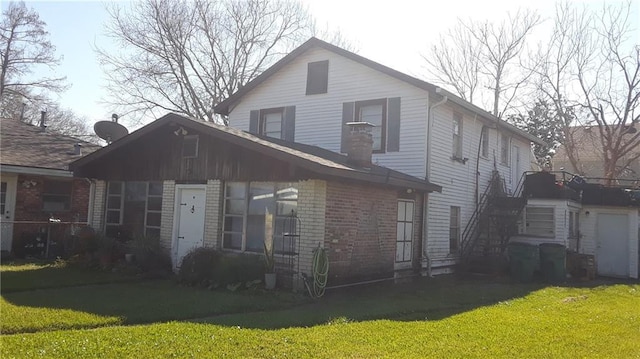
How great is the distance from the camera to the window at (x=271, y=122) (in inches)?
A: 693

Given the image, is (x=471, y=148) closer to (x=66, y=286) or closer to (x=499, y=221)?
(x=499, y=221)

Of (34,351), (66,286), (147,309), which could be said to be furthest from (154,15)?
(34,351)

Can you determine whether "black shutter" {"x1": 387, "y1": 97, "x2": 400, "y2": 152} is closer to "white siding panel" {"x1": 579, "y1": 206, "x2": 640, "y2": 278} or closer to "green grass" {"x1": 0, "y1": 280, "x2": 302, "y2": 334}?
"green grass" {"x1": 0, "y1": 280, "x2": 302, "y2": 334}

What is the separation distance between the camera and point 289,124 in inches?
676

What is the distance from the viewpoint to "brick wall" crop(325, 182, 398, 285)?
434 inches

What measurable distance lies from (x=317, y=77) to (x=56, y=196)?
9.20 metres

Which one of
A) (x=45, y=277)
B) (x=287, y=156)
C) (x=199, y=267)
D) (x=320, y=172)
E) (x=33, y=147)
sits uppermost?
(x=33, y=147)

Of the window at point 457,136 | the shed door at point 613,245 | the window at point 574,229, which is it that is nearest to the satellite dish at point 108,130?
the window at point 457,136

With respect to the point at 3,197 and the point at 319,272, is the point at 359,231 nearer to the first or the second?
the point at 319,272

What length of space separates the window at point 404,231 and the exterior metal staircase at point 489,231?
10.7 ft

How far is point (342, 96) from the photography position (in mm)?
16094

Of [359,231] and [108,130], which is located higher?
[108,130]

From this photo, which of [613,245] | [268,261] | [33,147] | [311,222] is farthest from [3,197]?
[613,245]

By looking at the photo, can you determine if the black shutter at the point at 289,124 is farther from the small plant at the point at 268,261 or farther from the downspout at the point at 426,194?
the small plant at the point at 268,261
